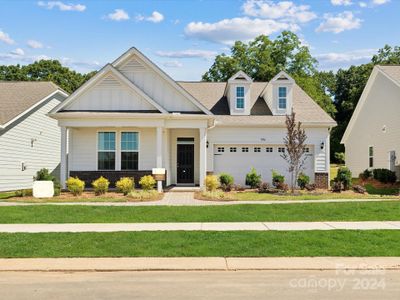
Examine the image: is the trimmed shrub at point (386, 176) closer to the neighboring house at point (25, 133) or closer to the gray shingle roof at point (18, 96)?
the neighboring house at point (25, 133)

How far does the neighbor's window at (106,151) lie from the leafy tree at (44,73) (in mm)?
38378

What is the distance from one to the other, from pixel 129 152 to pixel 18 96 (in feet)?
29.1

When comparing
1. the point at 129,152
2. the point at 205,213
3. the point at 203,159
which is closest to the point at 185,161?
the point at 203,159

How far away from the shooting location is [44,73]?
58.6m

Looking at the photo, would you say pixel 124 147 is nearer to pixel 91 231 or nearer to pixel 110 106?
pixel 110 106

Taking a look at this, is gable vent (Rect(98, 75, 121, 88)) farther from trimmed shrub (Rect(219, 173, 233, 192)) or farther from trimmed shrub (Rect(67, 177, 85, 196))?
trimmed shrub (Rect(219, 173, 233, 192))

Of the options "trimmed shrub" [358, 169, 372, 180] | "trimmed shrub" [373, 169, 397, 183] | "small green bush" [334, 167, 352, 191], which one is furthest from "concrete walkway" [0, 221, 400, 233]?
"trimmed shrub" [358, 169, 372, 180]

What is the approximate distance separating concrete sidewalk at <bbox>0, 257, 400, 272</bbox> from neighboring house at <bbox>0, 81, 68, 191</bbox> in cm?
1556

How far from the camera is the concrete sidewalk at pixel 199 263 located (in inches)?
296

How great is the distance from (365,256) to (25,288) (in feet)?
19.9

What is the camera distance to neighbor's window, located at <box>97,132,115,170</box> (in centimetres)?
2123

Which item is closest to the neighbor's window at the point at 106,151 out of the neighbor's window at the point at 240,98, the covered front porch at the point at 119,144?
the covered front porch at the point at 119,144

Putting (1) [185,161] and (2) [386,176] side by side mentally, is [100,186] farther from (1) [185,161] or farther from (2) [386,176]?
(2) [386,176]

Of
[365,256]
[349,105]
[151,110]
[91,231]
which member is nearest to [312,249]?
[365,256]
